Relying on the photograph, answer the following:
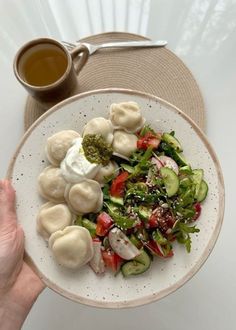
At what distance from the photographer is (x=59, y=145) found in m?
1.26

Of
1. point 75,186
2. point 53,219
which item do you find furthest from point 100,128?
point 53,219

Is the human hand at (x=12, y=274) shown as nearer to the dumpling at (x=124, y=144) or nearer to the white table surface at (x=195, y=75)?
the white table surface at (x=195, y=75)

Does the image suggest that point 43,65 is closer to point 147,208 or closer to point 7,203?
point 7,203

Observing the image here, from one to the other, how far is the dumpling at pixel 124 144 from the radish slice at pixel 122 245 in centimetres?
21

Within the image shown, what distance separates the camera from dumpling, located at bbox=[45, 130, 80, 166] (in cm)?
126

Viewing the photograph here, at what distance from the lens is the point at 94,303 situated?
1237 millimetres

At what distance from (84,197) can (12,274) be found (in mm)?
327

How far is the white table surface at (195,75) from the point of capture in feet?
4.95

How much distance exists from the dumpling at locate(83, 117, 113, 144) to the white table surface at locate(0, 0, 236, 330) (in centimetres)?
38

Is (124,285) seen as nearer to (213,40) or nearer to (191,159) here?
(191,159)

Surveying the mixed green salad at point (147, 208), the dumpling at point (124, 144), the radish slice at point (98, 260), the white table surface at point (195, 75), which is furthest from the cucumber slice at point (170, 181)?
the white table surface at point (195, 75)

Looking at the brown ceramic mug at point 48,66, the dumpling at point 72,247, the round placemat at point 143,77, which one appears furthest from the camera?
the round placemat at point 143,77

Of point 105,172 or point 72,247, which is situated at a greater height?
point 105,172

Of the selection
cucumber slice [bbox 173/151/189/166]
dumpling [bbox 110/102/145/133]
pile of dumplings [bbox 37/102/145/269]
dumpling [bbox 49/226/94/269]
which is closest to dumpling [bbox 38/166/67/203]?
pile of dumplings [bbox 37/102/145/269]
